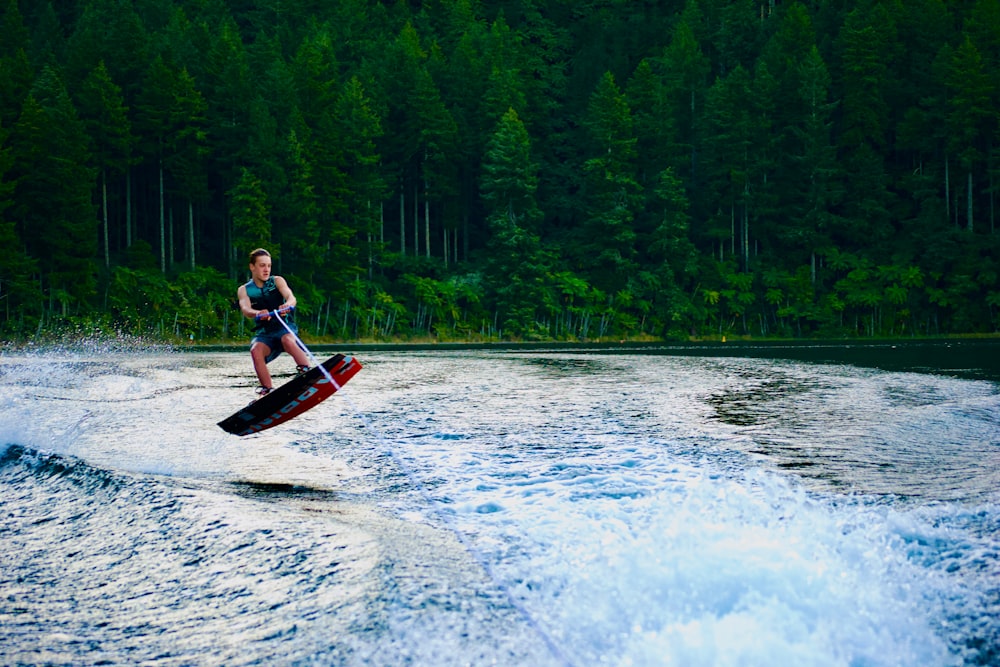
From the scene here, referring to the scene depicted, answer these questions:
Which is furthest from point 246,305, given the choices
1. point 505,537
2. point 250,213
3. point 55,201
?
point 250,213

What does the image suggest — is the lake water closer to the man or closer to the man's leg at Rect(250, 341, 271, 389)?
the man's leg at Rect(250, 341, 271, 389)

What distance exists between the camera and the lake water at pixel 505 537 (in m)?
4.84

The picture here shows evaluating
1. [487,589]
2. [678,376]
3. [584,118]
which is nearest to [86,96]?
[584,118]

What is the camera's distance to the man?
37.0 ft

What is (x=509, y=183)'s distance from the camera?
5047 centimetres

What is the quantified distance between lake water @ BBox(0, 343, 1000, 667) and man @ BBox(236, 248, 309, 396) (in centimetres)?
109

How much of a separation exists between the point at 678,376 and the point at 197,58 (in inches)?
1550

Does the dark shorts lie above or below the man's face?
below

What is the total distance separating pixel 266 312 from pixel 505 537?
5546mm

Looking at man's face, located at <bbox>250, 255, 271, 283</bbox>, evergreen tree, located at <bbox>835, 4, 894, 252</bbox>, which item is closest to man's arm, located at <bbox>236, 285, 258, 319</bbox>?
man's face, located at <bbox>250, 255, 271, 283</bbox>

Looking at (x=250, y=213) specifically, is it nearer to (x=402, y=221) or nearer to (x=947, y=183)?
(x=402, y=221)

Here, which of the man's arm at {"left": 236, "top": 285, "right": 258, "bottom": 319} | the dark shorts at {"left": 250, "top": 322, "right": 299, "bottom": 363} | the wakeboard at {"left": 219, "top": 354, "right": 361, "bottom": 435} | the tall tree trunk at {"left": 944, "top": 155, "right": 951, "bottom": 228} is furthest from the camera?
the tall tree trunk at {"left": 944, "top": 155, "right": 951, "bottom": 228}

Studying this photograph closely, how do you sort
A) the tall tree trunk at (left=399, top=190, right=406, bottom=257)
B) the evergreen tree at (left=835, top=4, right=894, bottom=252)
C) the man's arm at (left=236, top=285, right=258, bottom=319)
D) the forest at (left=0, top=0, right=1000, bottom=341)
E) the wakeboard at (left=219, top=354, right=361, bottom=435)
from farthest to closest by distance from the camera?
the tall tree trunk at (left=399, top=190, right=406, bottom=257) → the evergreen tree at (left=835, top=4, right=894, bottom=252) → the forest at (left=0, top=0, right=1000, bottom=341) → the wakeboard at (left=219, top=354, right=361, bottom=435) → the man's arm at (left=236, top=285, right=258, bottom=319)

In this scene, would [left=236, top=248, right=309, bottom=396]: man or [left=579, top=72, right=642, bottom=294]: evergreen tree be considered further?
[left=579, top=72, right=642, bottom=294]: evergreen tree
